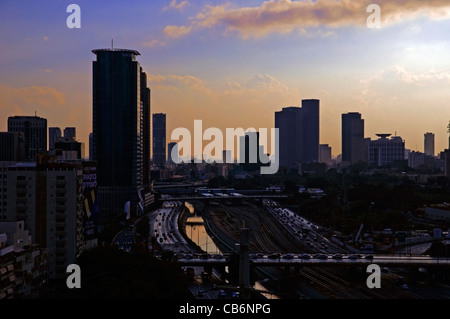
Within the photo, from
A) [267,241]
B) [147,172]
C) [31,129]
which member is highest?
[31,129]

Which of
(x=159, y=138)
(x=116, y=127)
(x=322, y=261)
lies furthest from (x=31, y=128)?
(x=159, y=138)

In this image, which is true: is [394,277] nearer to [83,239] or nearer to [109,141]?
[83,239]

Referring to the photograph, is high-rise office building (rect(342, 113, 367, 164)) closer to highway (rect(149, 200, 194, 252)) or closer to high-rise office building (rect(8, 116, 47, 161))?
highway (rect(149, 200, 194, 252))

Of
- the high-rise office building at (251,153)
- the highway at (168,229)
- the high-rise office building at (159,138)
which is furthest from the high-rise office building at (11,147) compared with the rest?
the high-rise office building at (159,138)

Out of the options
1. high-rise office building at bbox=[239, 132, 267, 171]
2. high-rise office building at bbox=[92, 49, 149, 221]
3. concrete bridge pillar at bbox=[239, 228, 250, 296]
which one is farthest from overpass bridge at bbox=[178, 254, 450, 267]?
high-rise office building at bbox=[239, 132, 267, 171]

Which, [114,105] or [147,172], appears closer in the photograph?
[114,105]

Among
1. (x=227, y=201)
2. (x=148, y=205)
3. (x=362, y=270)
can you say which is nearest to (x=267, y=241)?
(x=362, y=270)

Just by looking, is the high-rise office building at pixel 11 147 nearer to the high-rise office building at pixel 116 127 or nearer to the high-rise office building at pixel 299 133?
the high-rise office building at pixel 116 127
